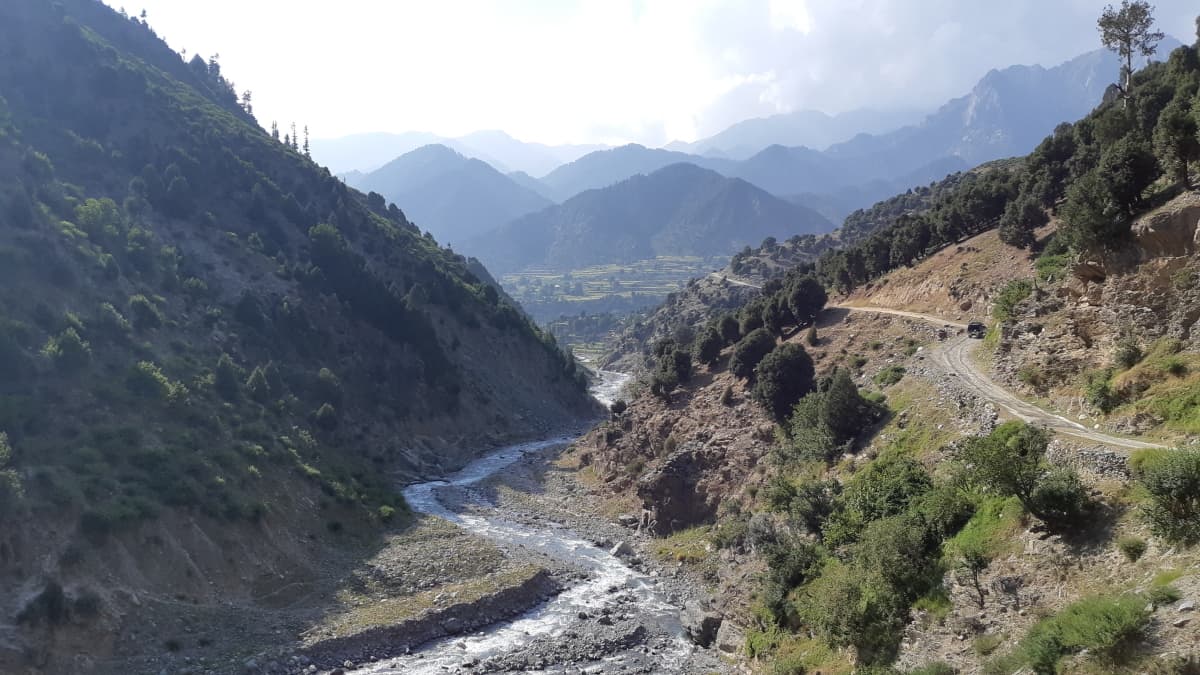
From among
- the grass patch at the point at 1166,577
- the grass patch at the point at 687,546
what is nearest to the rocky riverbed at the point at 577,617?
the grass patch at the point at 687,546

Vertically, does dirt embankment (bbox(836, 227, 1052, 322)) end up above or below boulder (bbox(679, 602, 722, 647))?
above

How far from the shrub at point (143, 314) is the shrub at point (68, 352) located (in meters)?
10.0

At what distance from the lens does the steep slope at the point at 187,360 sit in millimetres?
37969

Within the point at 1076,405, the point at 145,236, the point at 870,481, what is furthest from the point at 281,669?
the point at 145,236

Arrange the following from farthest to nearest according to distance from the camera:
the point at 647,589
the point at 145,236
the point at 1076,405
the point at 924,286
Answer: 1. the point at 145,236
2. the point at 924,286
3. the point at 647,589
4. the point at 1076,405

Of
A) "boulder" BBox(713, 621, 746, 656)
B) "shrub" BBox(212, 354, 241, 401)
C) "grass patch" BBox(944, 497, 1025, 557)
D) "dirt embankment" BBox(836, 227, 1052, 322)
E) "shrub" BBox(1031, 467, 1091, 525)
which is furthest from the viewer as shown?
"shrub" BBox(212, 354, 241, 401)

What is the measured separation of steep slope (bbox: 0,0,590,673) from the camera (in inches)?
1495

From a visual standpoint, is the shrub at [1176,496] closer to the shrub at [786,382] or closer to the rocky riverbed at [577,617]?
the rocky riverbed at [577,617]

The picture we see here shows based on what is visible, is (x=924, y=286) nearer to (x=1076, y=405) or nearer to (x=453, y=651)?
(x=1076, y=405)

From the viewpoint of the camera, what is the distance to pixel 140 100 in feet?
343

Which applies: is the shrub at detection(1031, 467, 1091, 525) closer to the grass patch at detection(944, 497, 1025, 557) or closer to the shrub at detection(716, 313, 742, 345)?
the grass patch at detection(944, 497, 1025, 557)

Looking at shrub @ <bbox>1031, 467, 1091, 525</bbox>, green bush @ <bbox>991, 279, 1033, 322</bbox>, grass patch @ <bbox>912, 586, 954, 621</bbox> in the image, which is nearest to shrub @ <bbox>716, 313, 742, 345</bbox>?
green bush @ <bbox>991, 279, 1033, 322</bbox>

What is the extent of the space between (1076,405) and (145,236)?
82925 millimetres

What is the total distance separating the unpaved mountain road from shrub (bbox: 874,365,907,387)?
2083 mm
